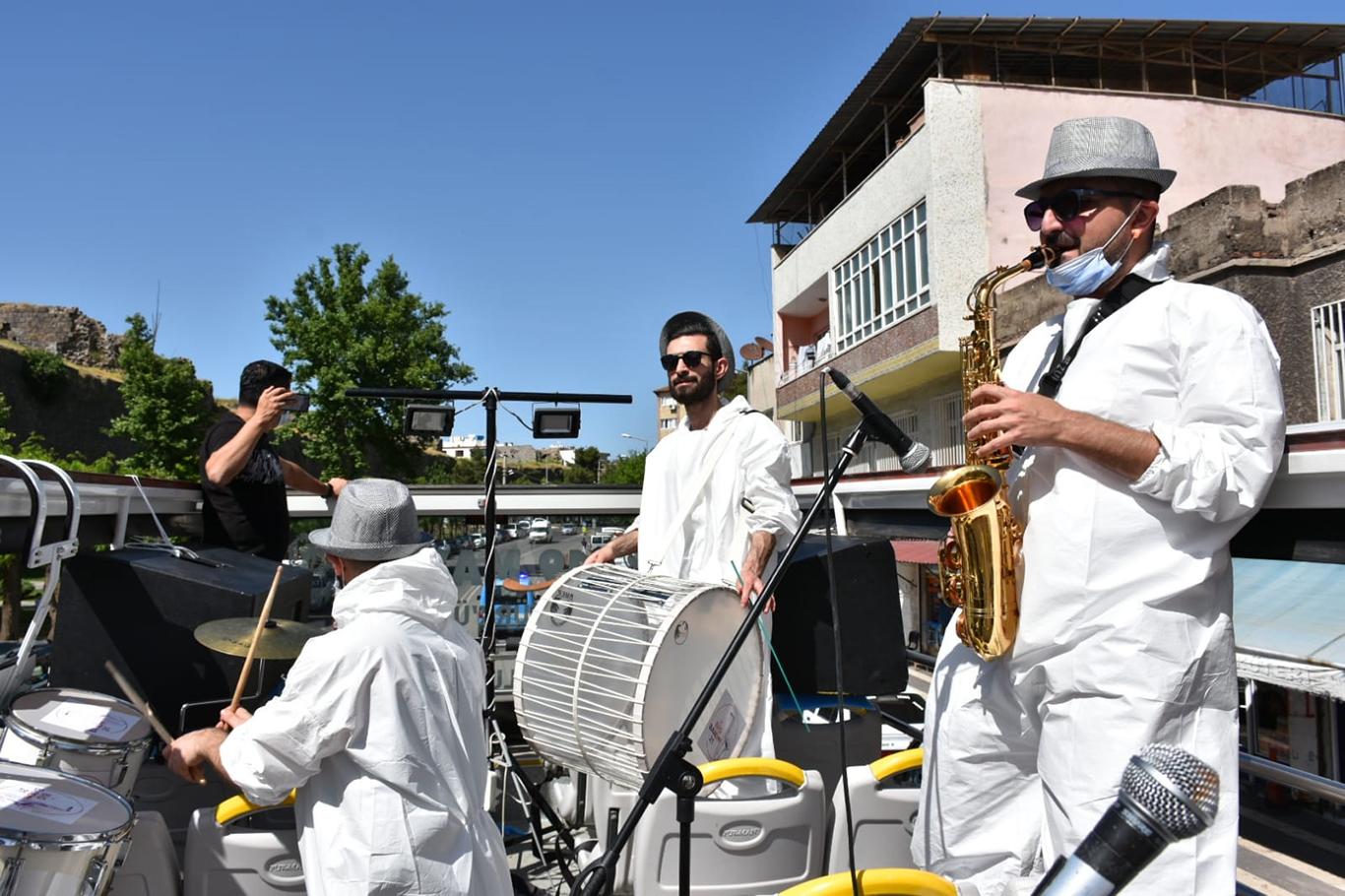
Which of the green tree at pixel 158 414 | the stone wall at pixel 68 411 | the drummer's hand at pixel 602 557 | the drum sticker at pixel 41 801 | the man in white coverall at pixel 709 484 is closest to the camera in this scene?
the drum sticker at pixel 41 801

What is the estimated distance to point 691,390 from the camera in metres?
3.47

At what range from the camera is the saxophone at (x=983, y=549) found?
72.9 inches

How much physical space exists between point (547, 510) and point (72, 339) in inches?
1319

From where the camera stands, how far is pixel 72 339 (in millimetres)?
31672

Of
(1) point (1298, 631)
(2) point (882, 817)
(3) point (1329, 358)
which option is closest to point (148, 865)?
(2) point (882, 817)

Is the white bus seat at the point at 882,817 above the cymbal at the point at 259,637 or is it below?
below

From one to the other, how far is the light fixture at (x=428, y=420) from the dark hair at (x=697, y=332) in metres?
1.43

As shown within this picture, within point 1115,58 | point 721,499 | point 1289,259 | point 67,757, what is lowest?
point 67,757

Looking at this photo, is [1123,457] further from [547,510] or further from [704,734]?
[547,510]

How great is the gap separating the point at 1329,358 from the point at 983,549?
1185 cm

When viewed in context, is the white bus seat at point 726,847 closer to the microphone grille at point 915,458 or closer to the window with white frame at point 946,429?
the microphone grille at point 915,458

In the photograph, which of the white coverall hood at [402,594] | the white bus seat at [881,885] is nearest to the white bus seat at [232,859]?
the white coverall hood at [402,594]

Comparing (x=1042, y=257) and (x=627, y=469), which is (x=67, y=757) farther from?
(x=627, y=469)

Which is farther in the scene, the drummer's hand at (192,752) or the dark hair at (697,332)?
the dark hair at (697,332)
